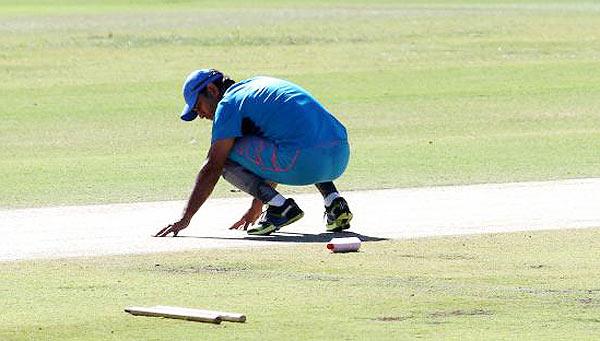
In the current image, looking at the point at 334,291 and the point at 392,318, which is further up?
the point at 392,318

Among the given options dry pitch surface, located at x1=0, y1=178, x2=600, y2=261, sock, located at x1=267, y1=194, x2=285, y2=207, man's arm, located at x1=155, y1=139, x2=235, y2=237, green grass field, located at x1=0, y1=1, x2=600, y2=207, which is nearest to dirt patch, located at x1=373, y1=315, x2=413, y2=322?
dry pitch surface, located at x1=0, y1=178, x2=600, y2=261

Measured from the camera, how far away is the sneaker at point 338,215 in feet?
36.9

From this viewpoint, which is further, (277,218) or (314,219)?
(314,219)

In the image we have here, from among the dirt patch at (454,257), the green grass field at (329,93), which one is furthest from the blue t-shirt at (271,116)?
the green grass field at (329,93)

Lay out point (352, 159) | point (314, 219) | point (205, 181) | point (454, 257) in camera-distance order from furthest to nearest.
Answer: point (352, 159)
point (314, 219)
point (205, 181)
point (454, 257)

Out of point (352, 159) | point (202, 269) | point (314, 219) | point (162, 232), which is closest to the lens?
point (202, 269)

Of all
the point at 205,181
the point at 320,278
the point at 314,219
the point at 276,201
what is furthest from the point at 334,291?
the point at 314,219

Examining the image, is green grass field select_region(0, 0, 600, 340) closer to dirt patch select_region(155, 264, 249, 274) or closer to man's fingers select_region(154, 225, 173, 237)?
dirt patch select_region(155, 264, 249, 274)

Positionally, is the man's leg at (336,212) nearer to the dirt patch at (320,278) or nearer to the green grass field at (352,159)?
the green grass field at (352,159)

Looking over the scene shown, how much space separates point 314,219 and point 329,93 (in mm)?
13293

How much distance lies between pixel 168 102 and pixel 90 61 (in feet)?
25.6

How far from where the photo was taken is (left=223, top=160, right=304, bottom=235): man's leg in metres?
11.2

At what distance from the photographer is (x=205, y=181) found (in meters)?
11.0

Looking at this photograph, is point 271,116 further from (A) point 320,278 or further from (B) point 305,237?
(A) point 320,278
